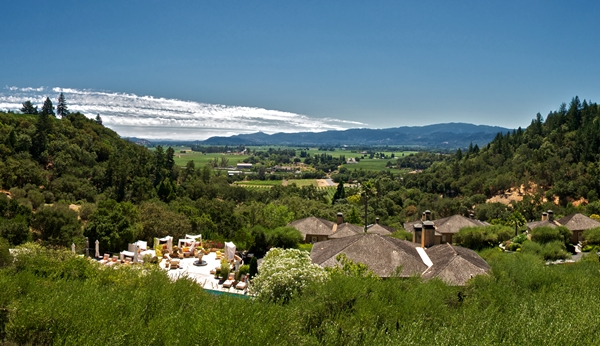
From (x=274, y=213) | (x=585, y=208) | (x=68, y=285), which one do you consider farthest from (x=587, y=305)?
(x=585, y=208)

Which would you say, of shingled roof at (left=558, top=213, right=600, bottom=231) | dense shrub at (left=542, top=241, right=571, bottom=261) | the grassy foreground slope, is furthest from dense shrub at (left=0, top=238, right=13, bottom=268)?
shingled roof at (left=558, top=213, right=600, bottom=231)

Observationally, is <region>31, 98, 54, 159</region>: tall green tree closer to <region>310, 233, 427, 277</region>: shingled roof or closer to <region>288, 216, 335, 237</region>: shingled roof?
<region>288, 216, 335, 237</region>: shingled roof

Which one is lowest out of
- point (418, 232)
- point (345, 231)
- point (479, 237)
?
point (345, 231)

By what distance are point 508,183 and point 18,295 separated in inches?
3000

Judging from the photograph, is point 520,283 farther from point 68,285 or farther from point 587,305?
point 68,285

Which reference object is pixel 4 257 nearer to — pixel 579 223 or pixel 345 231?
pixel 345 231

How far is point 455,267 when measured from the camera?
18.9 m

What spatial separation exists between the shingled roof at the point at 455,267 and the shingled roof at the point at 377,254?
0.81 metres

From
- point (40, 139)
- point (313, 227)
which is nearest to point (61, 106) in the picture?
point (40, 139)

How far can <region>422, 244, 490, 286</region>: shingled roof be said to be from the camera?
717 inches

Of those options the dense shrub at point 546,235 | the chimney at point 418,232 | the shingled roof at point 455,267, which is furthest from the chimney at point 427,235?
the dense shrub at point 546,235

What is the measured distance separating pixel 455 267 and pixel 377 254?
13.0 feet

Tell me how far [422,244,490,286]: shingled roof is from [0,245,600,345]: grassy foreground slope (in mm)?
2335

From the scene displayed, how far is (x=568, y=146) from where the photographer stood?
2872 inches
